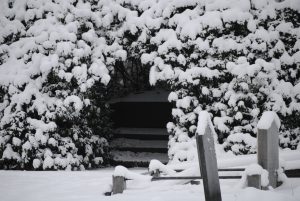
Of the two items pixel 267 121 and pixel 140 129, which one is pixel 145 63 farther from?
pixel 140 129

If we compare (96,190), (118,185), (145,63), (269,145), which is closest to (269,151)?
(269,145)

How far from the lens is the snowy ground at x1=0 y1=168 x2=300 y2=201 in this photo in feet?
12.7

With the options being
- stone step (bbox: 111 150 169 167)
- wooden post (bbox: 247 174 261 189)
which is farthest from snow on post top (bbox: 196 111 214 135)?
stone step (bbox: 111 150 169 167)

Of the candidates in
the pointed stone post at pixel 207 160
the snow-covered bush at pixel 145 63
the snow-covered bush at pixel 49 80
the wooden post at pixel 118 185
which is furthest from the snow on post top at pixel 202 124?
the snow-covered bush at pixel 49 80

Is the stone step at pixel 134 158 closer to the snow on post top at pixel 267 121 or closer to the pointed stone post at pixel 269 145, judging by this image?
the pointed stone post at pixel 269 145

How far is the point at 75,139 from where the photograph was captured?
23.0ft

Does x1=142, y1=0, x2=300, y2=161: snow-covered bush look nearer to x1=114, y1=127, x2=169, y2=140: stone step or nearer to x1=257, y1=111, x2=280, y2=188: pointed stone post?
x1=257, y1=111, x2=280, y2=188: pointed stone post

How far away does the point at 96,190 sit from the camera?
484cm

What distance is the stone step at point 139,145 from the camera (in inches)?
341

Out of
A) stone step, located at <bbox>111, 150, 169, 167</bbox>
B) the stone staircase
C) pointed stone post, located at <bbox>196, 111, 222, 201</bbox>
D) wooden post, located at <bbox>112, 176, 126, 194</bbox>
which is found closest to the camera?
pointed stone post, located at <bbox>196, 111, 222, 201</bbox>

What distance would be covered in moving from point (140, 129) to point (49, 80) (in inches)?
153

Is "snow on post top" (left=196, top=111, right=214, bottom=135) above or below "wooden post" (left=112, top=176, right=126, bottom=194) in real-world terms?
above

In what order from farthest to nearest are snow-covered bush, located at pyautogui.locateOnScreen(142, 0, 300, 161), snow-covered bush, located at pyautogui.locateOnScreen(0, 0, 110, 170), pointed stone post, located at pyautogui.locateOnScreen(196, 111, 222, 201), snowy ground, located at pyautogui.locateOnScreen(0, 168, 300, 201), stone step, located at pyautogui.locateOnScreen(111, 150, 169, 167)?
stone step, located at pyautogui.locateOnScreen(111, 150, 169, 167), snow-covered bush, located at pyautogui.locateOnScreen(0, 0, 110, 170), snow-covered bush, located at pyautogui.locateOnScreen(142, 0, 300, 161), snowy ground, located at pyautogui.locateOnScreen(0, 168, 300, 201), pointed stone post, located at pyautogui.locateOnScreen(196, 111, 222, 201)

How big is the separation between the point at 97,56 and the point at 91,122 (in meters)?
1.46
